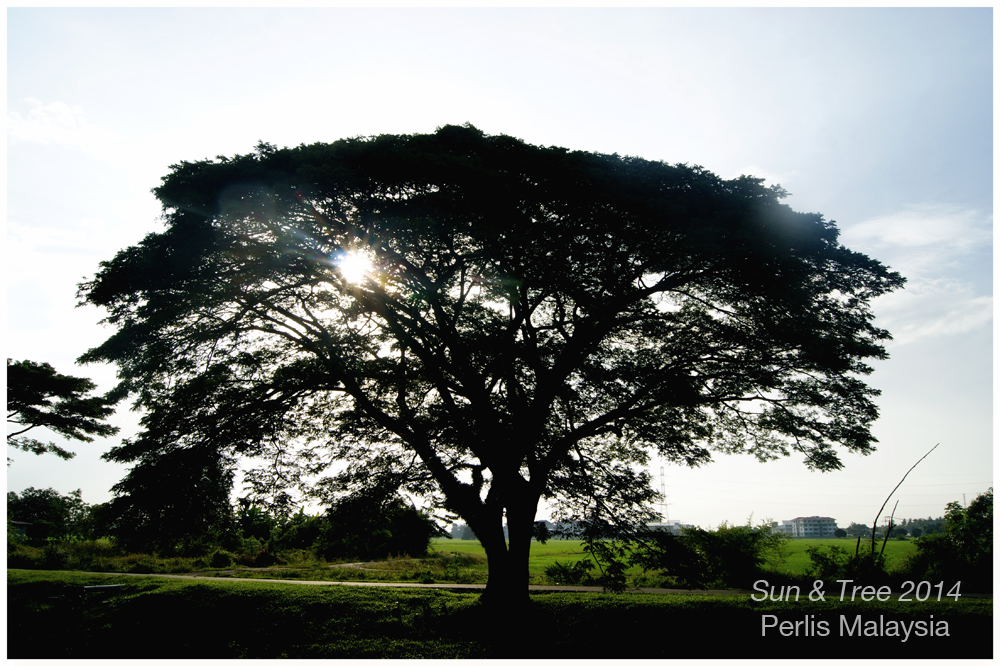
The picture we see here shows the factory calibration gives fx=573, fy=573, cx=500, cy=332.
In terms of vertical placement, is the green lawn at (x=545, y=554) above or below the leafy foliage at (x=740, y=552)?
below

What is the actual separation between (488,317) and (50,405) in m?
18.3

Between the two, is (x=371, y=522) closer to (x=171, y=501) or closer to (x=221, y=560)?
(x=171, y=501)

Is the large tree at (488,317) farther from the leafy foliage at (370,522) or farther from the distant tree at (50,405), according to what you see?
the distant tree at (50,405)

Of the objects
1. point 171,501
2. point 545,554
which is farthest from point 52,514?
point 171,501

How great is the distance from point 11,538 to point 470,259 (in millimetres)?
30290

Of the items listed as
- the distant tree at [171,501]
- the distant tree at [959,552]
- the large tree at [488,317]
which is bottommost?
the distant tree at [959,552]

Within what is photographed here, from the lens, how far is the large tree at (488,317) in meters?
9.88

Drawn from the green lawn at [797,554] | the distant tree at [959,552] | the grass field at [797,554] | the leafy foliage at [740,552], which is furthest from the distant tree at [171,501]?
the distant tree at [959,552]

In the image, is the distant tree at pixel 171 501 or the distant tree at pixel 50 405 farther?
the distant tree at pixel 50 405

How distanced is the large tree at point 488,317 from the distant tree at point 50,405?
11680 mm

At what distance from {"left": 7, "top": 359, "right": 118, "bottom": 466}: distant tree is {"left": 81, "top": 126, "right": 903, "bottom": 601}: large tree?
38.3 ft

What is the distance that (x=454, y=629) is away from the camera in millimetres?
10531

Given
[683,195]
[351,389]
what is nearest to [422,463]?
[351,389]

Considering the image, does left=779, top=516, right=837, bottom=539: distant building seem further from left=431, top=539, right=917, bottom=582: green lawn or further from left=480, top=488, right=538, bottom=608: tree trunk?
left=480, top=488, right=538, bottom=608: tree trunk
